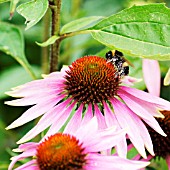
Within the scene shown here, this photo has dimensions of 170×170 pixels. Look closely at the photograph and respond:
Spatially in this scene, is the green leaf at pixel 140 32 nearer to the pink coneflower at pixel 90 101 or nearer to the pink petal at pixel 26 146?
the pink coneflower at pixel 90 101

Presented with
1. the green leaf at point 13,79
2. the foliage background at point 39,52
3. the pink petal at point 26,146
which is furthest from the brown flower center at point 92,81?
the green leaf at point 13,79

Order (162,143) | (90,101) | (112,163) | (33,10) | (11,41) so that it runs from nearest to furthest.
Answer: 1. (112,163)
2. (33,10)
3. (90,101)
4. (162,143)
5. (11,41)

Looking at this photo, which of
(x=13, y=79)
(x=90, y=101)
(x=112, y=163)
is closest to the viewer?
(x=112, y=163)

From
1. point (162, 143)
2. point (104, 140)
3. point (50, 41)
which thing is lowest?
point (162, 143)

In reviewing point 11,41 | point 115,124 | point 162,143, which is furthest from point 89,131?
point 11,41

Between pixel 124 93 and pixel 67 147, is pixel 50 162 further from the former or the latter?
pixel 124 93

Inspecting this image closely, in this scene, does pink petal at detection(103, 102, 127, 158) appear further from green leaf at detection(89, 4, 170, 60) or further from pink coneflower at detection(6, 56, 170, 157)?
green leaf at detection(89, 4, 170, 60)

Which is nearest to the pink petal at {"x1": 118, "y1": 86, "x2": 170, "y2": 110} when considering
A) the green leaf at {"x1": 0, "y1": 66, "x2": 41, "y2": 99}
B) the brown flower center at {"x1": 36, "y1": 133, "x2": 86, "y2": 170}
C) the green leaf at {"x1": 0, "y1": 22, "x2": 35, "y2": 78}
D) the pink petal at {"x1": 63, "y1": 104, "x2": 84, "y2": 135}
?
the pink petal at {"x1": 63, "y1": 104, "x2": 84, "y2": 135}

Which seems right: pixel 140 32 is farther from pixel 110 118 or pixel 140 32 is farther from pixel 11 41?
pixel 11 41
